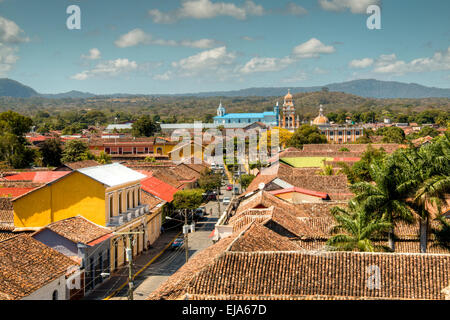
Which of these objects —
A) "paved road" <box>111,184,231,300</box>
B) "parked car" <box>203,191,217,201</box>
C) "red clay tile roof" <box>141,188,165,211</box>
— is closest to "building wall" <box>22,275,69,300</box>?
"paved road" <box>111,184,231,300</box>

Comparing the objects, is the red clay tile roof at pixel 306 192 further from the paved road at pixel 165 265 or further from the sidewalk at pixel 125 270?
the sidewalk at pixel 125 270

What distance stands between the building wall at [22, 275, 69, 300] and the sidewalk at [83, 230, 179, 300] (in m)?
3.42

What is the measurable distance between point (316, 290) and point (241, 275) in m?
1.99

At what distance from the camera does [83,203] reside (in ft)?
75.5

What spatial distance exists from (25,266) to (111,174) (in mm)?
10727

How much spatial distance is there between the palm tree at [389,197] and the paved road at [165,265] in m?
Answer: 9.42

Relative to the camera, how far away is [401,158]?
18.3 m

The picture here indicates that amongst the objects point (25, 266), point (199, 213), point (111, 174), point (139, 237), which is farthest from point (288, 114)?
point (25, 266)

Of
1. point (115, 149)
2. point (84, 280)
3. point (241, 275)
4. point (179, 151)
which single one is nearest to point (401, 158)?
point (241, 275)

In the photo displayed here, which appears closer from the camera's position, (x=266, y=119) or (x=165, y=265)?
(x=165, y=265)

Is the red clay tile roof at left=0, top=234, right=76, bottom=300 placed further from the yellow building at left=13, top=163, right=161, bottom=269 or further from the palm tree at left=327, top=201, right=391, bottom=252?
the palm tree at left=327, top=201, right=391, bottom=252

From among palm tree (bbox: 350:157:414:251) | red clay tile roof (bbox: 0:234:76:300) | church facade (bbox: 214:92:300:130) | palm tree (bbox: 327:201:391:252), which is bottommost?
red clay tile roof (bbox: 0:234:76:300)

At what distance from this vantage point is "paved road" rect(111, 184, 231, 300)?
20578 mm

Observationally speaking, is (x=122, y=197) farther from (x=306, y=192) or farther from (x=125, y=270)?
(x=306, y=192)
